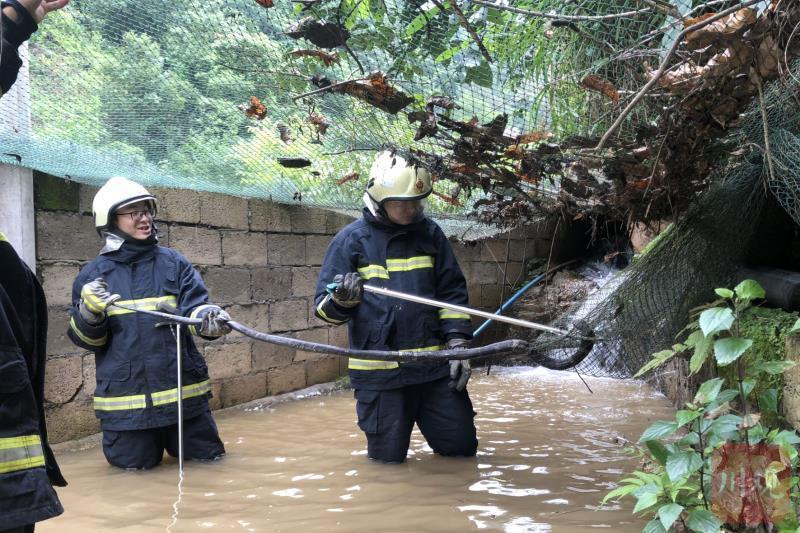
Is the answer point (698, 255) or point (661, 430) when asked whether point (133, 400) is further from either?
point (698, 255)

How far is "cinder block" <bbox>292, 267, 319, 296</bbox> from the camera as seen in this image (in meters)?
6.09

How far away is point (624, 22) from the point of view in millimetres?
2580

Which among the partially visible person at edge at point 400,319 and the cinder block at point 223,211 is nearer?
the partially visible person at edge at point 400,319

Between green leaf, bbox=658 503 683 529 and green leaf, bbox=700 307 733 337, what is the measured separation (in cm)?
52

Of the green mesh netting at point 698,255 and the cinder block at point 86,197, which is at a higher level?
the cinder block at point 86,197

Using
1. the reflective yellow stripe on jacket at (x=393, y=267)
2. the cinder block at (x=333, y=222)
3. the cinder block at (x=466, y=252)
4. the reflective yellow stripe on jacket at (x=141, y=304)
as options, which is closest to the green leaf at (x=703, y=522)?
the reflective yellow stripe on jacket at (x=393, y=267)

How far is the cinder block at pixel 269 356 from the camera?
5.66 m

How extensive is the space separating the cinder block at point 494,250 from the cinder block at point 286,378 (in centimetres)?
278

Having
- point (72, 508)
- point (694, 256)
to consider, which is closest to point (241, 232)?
point (72, 508)

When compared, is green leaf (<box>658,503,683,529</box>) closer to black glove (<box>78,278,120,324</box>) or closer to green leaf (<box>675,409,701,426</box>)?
green leaf (<box>675,409,701,426</box>)

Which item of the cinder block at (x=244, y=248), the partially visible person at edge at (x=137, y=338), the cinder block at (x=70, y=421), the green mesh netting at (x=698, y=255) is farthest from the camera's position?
the cinder block at (x=244, y=248)

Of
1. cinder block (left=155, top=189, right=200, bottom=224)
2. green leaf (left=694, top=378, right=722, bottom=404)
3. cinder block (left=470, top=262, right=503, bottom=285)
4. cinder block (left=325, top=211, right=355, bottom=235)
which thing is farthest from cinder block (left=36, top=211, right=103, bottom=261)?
cinder block (left=470, top=262, right=503, bottom=285)

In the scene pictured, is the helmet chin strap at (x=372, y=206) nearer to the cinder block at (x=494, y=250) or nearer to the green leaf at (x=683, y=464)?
the green leaf at (x=683, y=464)

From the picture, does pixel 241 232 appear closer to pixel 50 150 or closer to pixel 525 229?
pixel 50 150
